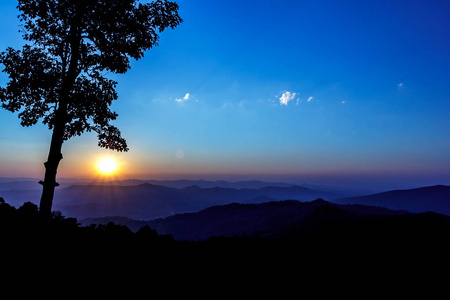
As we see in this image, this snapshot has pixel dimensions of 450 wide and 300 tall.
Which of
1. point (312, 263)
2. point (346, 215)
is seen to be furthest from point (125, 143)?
point (346, 215)

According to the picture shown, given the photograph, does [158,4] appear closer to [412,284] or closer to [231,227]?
[412,284]

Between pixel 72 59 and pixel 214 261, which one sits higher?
pixel 72 59

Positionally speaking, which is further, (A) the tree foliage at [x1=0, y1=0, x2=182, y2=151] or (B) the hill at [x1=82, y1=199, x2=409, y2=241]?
(B) the hill at [x1=82, y1=199, x2=409, y2=241]

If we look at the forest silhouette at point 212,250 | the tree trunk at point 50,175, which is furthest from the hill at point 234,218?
the tree trunk at point 50,175

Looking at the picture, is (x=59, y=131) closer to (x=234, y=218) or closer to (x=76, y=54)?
(x=76, y=54)

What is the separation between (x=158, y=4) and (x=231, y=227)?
105804mm

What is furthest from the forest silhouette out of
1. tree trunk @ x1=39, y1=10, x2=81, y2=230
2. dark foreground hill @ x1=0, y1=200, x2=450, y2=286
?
tree trunk @ x1=39, y1=10, x2=81, y2=230

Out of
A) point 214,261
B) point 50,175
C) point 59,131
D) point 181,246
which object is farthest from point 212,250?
point 59,131

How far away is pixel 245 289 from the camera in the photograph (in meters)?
Answer: 6.89

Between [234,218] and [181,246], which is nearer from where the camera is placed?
[181,246]

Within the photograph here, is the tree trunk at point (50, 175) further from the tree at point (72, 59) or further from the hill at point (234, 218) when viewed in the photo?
the hill at point (234, 218)

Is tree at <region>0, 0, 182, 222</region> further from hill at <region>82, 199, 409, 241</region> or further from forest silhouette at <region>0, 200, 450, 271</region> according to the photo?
hill at <region>82, 199, 409, 241</region>

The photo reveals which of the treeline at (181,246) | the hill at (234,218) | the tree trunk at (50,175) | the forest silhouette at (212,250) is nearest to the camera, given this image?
the forest silhouette at (212,250)

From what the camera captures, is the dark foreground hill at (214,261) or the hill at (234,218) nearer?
the dark foreground hill at (214,261)
